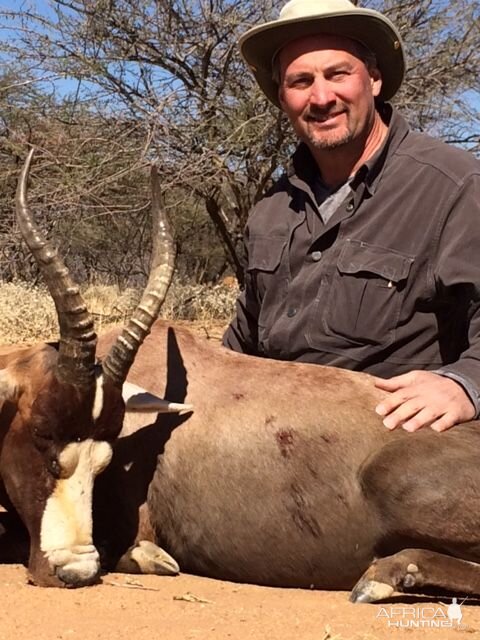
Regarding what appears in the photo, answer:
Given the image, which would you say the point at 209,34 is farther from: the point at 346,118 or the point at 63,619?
the point at 63,619

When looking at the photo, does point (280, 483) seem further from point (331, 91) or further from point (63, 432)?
point (331, 91)

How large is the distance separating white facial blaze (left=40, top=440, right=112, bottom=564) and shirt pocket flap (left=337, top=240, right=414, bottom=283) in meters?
1.68

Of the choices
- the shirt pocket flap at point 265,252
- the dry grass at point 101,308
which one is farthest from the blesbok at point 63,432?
the dry grass at point 101,308

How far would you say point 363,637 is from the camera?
3.67 m

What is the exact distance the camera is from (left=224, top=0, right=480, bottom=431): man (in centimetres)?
484

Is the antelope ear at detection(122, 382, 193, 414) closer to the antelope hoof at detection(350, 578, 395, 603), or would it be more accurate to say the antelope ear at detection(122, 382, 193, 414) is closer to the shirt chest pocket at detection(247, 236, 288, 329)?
the shirt chest pocket at detection(247, 236, 288, 329)

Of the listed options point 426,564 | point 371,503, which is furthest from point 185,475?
point 426,564

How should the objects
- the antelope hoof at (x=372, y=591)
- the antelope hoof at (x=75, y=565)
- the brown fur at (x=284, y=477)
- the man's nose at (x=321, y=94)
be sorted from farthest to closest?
the man's nose at (x=321, y=94) < the brown fur at (x=284, y=477) < the antelope hoof at (x=75, y=565) < the antelope hoof at (x=372, y=591)

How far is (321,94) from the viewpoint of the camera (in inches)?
212

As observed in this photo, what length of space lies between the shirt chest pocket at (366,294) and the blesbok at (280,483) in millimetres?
266

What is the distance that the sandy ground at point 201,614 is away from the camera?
3752 millimetres

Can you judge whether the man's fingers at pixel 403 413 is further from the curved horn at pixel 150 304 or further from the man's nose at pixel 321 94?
the man's nose at pixel 321 94

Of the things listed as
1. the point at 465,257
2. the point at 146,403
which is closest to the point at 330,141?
the point at 465,257

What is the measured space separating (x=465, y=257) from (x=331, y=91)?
1271 mm
